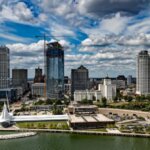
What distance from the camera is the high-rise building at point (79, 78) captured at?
5562 cm

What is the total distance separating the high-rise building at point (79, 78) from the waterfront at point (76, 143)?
34.7 m

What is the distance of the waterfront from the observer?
17.9 metres

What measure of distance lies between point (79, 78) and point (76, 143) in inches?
1474

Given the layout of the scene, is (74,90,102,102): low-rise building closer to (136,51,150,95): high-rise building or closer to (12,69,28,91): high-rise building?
(136,51,150,95): high-rise building

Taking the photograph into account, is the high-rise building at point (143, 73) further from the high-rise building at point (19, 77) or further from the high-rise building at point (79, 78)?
the high-rise building at point (19, 77)

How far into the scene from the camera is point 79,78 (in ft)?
185

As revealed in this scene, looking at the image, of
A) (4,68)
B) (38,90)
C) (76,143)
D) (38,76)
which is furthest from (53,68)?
(76,143)

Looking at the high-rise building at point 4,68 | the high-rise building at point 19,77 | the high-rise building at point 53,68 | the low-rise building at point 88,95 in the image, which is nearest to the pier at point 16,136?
the low-rise building at point 88,95

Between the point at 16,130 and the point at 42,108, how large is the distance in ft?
46.8

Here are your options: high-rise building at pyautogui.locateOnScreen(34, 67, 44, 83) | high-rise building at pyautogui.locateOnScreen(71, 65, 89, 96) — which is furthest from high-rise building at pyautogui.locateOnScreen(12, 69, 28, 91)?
high-rise building at pyautogui.locateOnScreen(71, 65, 89, 96)

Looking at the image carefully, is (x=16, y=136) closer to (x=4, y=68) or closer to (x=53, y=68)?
(x=53, y=68)

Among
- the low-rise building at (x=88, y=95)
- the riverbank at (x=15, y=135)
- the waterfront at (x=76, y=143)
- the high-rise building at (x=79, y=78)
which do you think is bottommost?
the waterfront at (x=76, y=143)

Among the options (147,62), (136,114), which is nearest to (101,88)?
(147,62)

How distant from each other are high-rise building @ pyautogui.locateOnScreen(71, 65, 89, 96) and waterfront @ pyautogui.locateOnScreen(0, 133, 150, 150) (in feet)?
114
